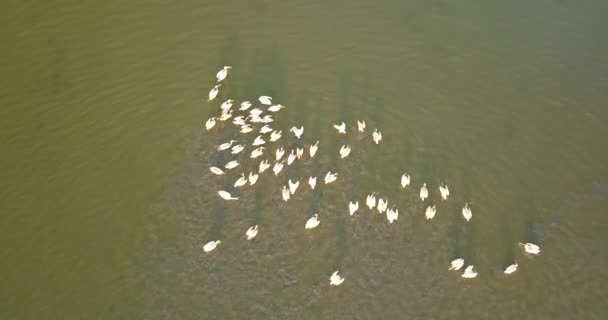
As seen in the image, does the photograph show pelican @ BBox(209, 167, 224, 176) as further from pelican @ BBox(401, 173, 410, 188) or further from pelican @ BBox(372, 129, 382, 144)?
pelican @ BBox(401, 173, 410, 188)

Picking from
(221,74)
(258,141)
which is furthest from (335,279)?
(221,74)

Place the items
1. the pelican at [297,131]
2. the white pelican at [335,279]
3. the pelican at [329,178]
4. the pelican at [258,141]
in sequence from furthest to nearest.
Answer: the pelican at [297,131], the pelican at [258,141], the pelican at [329,178], the white pelican at [335,279]

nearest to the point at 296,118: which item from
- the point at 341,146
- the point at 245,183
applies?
the point at 341,146

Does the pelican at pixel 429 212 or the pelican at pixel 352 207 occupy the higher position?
the pelican at pixel 352 207

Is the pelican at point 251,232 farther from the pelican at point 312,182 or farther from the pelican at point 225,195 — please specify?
the pelican at point 312,182

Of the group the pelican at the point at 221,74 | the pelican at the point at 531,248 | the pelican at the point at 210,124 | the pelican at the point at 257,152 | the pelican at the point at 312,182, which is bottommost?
the pelican at the point at 531,248

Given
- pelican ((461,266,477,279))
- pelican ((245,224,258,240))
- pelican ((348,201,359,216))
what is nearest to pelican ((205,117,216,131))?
pelican ((245,224,258,240))

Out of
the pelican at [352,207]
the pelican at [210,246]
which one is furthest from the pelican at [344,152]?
the pelican at [210,246]

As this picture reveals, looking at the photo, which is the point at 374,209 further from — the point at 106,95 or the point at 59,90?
the point at 59,90
